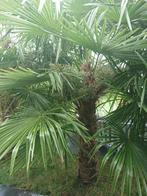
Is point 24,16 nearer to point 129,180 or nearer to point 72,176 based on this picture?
point 129,180

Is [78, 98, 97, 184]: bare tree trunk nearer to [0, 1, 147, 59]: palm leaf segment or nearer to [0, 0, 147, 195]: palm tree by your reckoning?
[0, 0, 147, 195]: palm tree

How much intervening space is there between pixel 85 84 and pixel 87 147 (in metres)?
0.57

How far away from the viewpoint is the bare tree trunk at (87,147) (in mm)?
2537

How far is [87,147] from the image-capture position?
2627 millimetres

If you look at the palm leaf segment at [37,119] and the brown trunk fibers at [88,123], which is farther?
the brown trunk fibers at [88,123]

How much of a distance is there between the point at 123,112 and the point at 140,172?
428mm

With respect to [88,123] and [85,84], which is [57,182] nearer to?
[88,123]

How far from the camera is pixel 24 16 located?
1.94m

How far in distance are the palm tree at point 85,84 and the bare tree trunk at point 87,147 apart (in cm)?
3

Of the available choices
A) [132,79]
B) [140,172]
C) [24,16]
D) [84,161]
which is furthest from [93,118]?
[24,16]

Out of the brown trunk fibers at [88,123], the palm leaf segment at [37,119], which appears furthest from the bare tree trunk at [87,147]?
the palm leaf segment at [37,119]

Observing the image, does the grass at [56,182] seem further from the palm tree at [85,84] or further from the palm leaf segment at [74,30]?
the palm leaf segment at [74,30]

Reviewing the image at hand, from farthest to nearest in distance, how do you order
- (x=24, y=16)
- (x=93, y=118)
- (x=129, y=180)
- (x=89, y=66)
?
(x=93, y=118)
(x=89, y=66)
(x=24, y=16)
(x=129, y=180)

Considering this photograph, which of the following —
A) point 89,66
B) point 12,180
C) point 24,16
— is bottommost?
point 12,180
